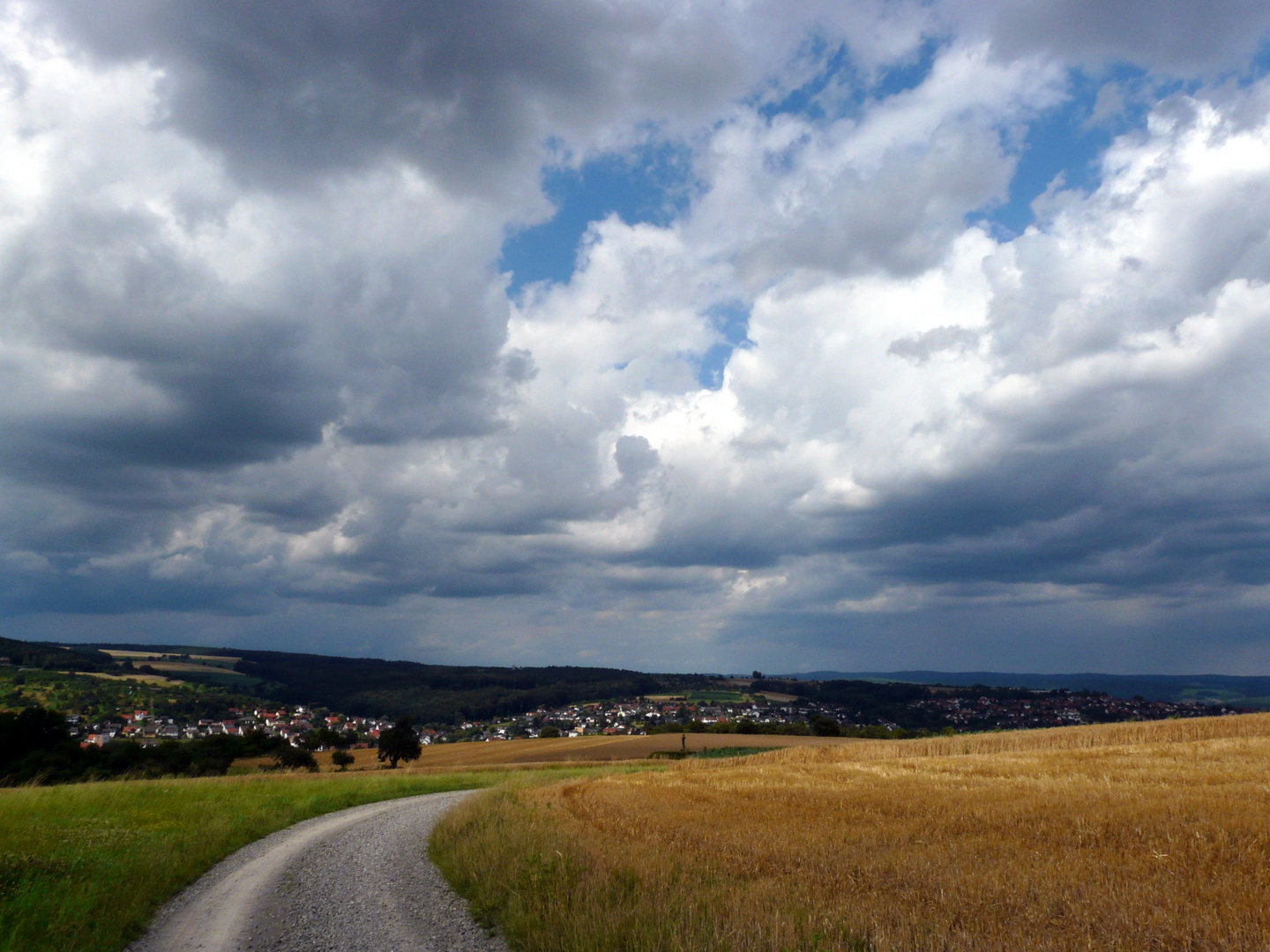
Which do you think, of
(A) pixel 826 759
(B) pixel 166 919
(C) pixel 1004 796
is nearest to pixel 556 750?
(A) pixel 826 759

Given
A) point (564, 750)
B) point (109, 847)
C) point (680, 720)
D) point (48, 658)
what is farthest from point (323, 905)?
point (48, 658)

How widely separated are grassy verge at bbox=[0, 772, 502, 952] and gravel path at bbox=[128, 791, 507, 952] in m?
0.53

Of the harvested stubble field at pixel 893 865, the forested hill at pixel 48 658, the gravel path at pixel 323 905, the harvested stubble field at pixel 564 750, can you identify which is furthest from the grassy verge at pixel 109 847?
the forested hill at pixel 48 658

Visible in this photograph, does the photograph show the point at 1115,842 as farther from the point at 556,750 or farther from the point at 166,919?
the point at 556,750

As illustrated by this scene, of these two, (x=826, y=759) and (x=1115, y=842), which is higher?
(x=1115, y=842)

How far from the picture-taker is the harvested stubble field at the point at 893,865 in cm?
793

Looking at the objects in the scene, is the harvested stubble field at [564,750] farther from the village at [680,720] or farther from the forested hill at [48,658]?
the forested hill at [48,658]

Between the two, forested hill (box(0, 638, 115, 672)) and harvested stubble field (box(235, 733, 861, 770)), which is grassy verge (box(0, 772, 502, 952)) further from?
forested hill (box(0, 638, 115, 672))

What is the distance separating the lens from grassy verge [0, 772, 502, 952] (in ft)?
31.2

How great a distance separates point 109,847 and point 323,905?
21.1 ft

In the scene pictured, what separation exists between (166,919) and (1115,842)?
1518 centimetres

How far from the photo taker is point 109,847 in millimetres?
14336

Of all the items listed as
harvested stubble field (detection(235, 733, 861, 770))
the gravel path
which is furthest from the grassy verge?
harvested stubble field (detection(235, 733, 861, 770))

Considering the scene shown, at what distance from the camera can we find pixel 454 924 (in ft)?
32.8
